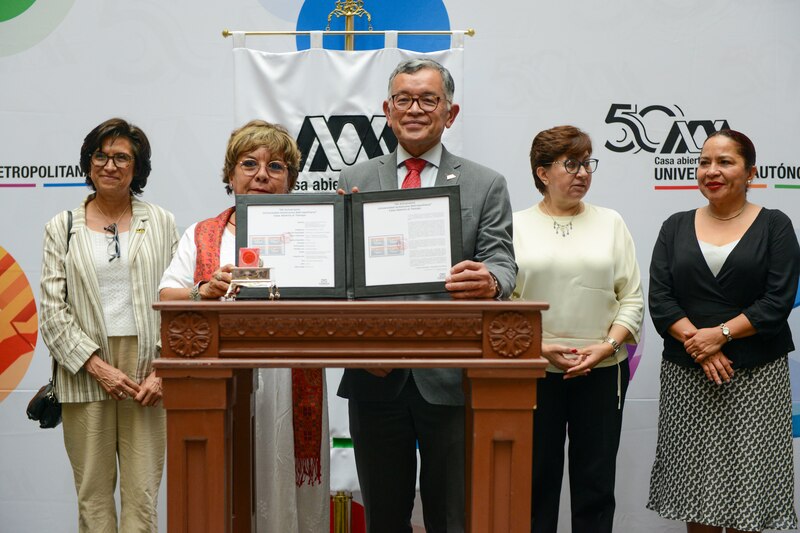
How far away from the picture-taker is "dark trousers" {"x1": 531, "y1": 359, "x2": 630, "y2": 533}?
3.09m

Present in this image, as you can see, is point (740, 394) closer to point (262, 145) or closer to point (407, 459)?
point (407, 459)

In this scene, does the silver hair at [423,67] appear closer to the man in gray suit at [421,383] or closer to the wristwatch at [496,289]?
the man in gray suit at [421,383]

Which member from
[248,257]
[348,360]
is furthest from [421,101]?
[348,360]

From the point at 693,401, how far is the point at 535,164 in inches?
41.1

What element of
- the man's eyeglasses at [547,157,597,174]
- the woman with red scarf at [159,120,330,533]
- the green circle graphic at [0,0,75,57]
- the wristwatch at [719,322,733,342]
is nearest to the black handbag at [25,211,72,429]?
the woman with red scarf at [159,120,330,533]

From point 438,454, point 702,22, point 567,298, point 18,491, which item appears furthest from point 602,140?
point 18,491

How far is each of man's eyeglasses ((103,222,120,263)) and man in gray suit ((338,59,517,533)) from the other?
96 centimetres

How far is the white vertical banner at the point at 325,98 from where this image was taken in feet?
11.9

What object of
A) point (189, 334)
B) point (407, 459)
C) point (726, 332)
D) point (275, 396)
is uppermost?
point (189, 334)

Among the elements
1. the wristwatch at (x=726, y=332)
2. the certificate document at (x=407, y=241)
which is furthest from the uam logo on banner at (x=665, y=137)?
the certificate document at (x=407, y=241)

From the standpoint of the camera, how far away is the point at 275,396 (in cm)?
260

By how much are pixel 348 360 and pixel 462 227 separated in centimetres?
63

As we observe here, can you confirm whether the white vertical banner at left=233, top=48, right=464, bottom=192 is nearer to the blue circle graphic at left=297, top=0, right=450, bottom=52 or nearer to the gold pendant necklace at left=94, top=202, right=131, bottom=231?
the blue circle graphic at left=297, top=0, right=450, bottom=52

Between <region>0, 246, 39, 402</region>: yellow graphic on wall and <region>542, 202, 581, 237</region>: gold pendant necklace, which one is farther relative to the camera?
<region>0, 246, 39, 402</region>: yellow graphic on wall
